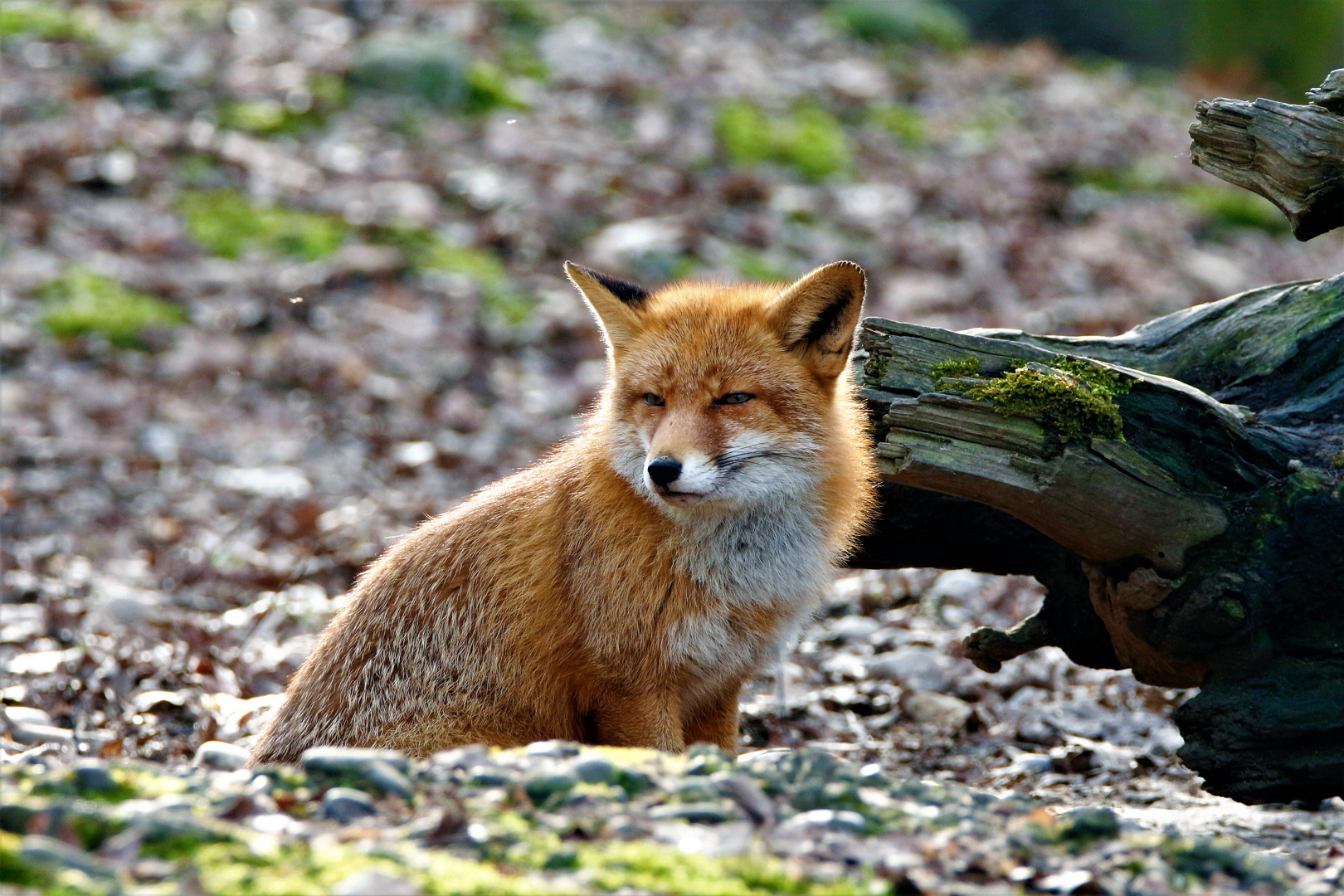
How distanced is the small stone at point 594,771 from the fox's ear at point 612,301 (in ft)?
7.15

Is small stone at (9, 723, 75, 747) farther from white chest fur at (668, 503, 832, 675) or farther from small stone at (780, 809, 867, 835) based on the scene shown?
small stone at (780, 809, 867, 835)

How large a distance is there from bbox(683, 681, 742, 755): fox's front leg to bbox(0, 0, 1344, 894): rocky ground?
0.62m

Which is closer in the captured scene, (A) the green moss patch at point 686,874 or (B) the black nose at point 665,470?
(A) the green moss patch at point 686,874

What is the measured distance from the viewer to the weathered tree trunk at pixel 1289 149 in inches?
188

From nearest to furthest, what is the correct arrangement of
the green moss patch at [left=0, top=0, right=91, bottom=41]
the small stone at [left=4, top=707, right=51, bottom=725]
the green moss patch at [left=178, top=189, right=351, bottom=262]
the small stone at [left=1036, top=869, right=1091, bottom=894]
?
the small stone at [left=1036, top=869, right=1091, bottom=894] < the small stone at [left=4, top=707, right=51, bottom=725] < the green moss patch at [left=178, top=189, right=351, bottom=262] < the green moss patch at [left=0, top=0, right=91, bottom=41]

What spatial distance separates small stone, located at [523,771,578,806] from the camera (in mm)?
3336

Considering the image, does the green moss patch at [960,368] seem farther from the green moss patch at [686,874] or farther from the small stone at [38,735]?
the small stone at [38,735]

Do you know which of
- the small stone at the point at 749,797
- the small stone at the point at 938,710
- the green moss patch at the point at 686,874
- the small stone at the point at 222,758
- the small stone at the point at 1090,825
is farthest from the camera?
the small stone at the point at 938,710

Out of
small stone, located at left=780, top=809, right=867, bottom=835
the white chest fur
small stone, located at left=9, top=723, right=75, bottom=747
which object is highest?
the white chest fur

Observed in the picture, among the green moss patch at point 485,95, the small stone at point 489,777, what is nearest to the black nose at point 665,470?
the small stone at point 489,777

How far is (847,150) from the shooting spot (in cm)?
1638

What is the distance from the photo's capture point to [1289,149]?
4789 millimetres

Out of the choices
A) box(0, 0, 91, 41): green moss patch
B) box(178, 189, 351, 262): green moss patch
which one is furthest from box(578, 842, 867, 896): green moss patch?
box(0, 0, 91, 41): green moss patch

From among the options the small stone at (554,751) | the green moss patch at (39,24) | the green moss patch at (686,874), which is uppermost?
the green moss patch at (39,24)
